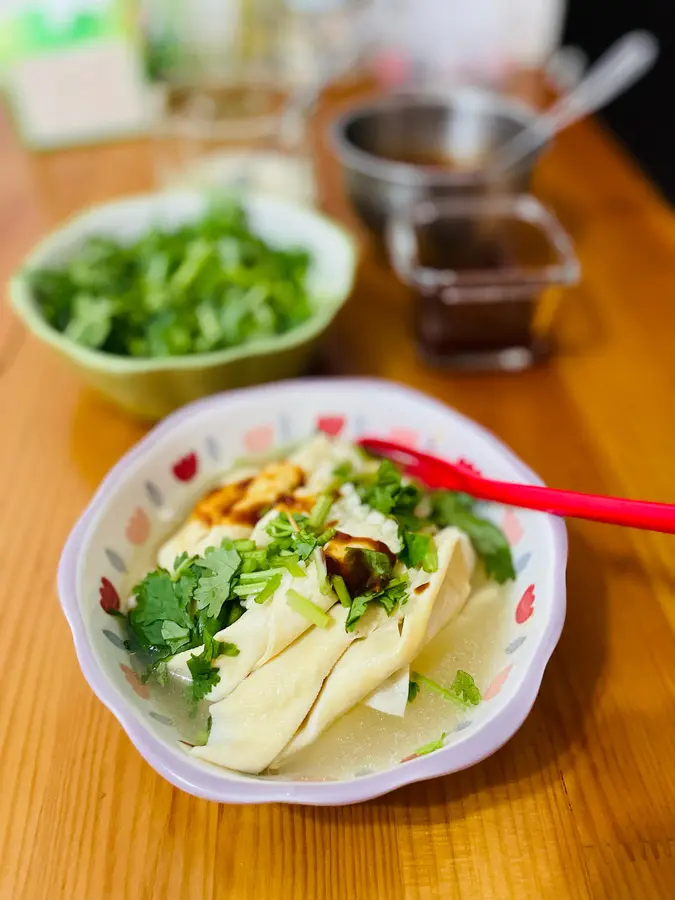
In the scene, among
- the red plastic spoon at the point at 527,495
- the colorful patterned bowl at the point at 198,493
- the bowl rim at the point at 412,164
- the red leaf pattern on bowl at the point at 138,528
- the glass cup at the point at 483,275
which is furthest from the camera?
the bowl rim at the point at 412,164

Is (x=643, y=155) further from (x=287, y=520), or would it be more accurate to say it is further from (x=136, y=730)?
(x=136, y=730)

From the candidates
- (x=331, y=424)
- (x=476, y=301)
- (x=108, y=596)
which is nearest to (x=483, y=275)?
(x=476, y=301)

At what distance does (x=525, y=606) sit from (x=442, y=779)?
16 centimetres

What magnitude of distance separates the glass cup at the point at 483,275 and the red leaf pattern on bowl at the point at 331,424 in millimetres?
263

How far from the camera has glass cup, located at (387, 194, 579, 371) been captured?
985 mm

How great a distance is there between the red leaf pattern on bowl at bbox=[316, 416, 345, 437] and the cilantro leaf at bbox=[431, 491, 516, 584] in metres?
0.14

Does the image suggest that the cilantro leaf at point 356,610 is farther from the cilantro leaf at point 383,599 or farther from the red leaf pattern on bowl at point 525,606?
the red leaf pattern on bowl at point 525,606

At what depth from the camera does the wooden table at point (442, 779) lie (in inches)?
22.1

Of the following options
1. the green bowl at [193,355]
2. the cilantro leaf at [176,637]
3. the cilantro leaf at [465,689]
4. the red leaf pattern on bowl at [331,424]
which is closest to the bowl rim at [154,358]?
the green bowl at [193,355]

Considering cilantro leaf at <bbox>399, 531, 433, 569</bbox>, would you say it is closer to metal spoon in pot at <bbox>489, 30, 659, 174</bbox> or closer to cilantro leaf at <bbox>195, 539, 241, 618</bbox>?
cilantro leaf at <bbox>195, 539, 241, 618</bbox>

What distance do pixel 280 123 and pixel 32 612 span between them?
98 centimetres

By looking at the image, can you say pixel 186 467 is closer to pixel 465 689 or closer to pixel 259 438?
pixel 259 438

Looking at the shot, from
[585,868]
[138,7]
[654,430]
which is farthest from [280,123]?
[585,868]

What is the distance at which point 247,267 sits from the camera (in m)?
1.06
